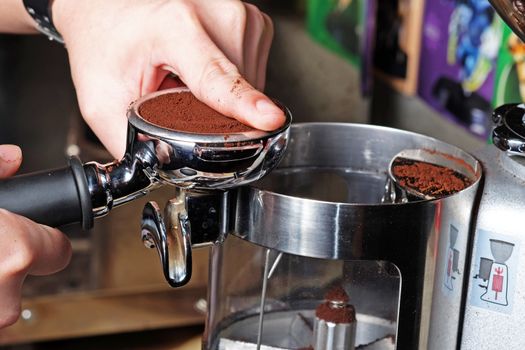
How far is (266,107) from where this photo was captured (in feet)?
2.18

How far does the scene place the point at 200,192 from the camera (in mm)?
692

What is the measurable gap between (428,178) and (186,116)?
0.20 m

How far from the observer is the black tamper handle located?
0.68m

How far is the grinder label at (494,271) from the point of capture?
0.70m

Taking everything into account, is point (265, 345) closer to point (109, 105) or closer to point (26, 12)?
point (109, 105)

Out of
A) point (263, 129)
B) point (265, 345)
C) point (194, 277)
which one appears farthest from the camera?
point (194, 277)

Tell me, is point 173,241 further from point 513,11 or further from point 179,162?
point 513,11

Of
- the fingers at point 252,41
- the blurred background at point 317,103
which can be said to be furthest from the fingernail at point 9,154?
the blurred background at point 317,103

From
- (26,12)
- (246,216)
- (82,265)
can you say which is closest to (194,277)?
(82,265)

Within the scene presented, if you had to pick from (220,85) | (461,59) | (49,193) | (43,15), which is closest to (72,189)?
(49,193)

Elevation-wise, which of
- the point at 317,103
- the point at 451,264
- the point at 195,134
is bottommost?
the point at 317,103

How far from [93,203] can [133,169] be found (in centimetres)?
4

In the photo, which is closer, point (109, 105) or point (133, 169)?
point (133, 169)

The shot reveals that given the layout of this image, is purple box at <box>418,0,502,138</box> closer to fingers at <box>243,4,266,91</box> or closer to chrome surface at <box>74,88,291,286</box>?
fingers at <box>243,4,266,91</box>
